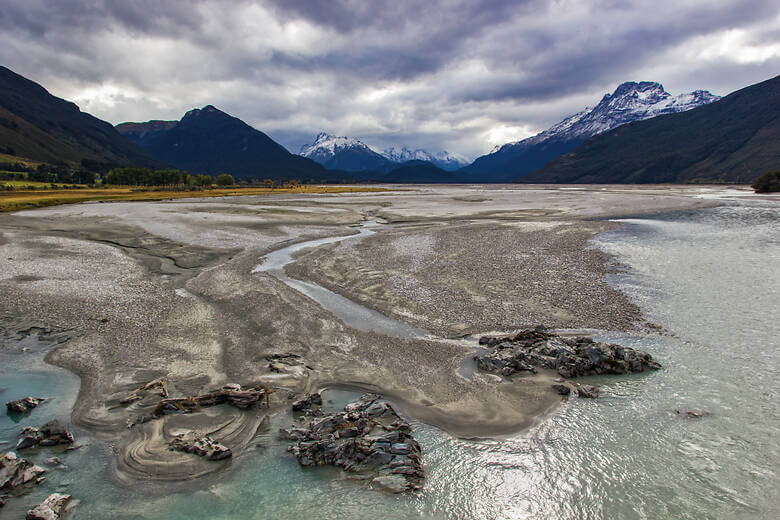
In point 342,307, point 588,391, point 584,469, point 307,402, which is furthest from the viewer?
point 342,307

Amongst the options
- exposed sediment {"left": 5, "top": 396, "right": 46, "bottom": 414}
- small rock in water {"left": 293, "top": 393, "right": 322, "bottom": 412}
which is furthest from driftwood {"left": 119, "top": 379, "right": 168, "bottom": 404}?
small rock in water {"left": 293, "top": 393, "right": 322, "bottom": 412}

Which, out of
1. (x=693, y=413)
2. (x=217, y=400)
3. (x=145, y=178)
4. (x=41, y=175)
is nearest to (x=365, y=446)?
(x=217, y=400)

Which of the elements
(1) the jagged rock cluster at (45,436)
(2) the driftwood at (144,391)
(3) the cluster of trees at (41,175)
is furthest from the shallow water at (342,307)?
(3) the cluster of trees at (41,175)

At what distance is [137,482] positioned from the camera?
11.1 meters

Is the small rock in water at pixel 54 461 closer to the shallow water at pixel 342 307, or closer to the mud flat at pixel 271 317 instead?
the mud flat at pixel 271 317

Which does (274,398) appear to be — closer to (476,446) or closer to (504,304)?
(476,446)

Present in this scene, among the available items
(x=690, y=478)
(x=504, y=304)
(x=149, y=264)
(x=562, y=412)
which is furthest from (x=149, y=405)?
(x=149, y=264)

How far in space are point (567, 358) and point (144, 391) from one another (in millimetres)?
17904

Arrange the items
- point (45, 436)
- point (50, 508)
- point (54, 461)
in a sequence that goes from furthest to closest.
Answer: point (45, 436) → point (54, 461) → point (50, 508)

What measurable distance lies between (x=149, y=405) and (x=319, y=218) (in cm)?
5662

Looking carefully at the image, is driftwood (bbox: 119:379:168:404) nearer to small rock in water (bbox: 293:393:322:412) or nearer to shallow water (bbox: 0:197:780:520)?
shallow water (bbox: 0:197:780:520)

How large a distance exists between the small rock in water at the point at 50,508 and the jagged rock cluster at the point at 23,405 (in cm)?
579

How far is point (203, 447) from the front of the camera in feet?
40.0

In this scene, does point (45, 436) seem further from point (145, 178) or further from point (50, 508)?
point (145, 178)
